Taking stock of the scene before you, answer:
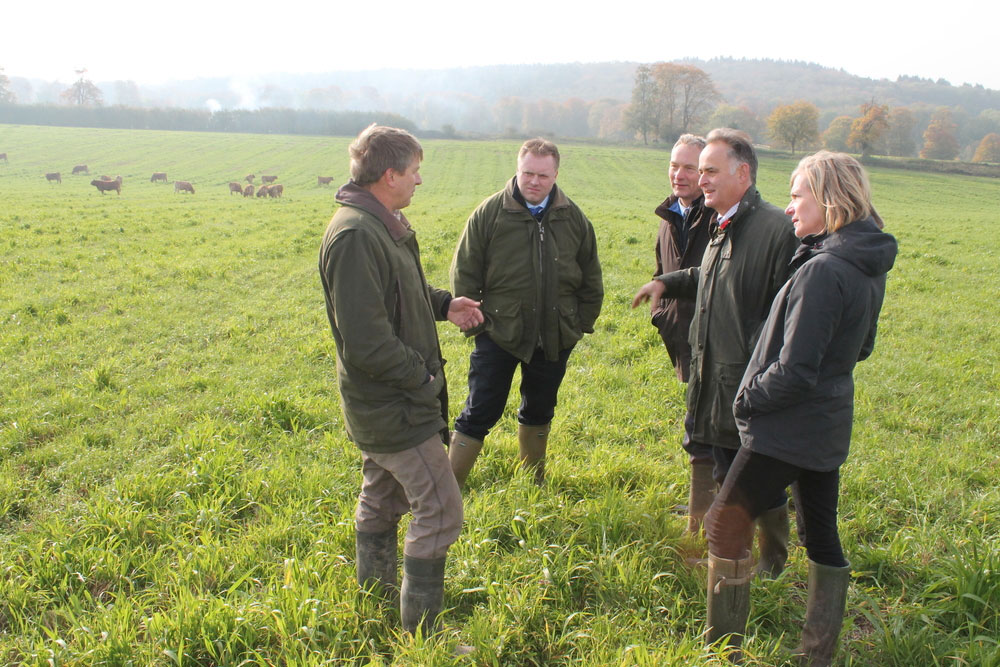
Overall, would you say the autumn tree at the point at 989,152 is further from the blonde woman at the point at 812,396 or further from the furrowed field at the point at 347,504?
the blonde woman at the point at 812,396

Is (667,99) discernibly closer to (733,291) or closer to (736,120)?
(736,120)

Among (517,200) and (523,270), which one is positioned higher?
(517,200)

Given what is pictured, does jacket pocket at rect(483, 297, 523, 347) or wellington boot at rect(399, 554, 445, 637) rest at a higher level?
jacket pocket at rect(483, 297, 523, 347)

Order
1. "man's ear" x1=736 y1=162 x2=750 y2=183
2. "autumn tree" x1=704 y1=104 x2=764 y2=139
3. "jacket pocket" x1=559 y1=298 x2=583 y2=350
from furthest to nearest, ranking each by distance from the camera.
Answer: "autumn tree" x1=704 y1=104 x2=764 y2=139 → "jacket pocket" x1=559 y1=298 x2=583 y2=350 → "man's ear" x1=736 y1=162 x2=750 y2=183

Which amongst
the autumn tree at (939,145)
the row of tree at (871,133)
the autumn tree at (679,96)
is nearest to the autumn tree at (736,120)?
the autumn tree at (679,96)

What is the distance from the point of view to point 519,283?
398cm

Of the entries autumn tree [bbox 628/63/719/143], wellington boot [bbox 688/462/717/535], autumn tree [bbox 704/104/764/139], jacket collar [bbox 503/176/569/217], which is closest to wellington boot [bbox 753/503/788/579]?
wellington boot [bbox 688/462/717/535]

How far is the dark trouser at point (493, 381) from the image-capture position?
397cm

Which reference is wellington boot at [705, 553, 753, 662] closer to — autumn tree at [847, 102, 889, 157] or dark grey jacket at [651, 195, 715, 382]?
dark grey jacket at [651, 195, 715, 382]

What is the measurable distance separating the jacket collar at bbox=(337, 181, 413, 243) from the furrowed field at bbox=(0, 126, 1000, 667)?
1.66m

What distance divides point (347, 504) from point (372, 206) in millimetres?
2001

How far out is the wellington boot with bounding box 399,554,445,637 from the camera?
280 cm

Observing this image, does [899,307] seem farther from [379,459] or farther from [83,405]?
[83,405]

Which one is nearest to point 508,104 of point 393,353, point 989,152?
point 989,152
